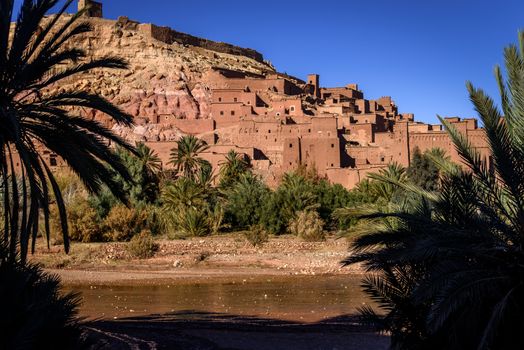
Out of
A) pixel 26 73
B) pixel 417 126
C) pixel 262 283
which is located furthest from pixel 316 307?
pixel 417 126

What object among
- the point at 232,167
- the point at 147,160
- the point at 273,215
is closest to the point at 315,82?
the point at 232,167

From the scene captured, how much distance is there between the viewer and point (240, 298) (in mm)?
16516

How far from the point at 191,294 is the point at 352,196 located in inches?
575

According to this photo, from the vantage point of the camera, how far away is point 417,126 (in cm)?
4531

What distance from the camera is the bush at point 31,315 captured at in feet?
14.9

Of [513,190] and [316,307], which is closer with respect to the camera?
[513,190]

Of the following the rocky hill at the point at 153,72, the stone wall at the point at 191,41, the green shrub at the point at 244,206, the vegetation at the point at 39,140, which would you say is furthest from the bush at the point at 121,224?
the stone wall at the point at 191,41

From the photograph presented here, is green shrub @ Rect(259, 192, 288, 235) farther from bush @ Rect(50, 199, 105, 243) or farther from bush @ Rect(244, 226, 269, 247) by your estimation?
bush @ Rect(50, 199, 105, 243)

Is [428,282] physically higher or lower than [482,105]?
lower

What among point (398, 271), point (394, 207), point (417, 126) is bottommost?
point (398, 271)

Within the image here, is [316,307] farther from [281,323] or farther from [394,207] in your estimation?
[394,207]

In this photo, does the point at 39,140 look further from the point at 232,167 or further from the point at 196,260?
the point at 232,167

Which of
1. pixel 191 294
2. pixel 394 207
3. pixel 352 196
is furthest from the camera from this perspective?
pixel 352 196

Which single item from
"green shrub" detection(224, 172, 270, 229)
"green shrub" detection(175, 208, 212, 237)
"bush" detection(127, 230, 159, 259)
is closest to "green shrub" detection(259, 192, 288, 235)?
"green shrub" detection(224, 172, 270, 229)
